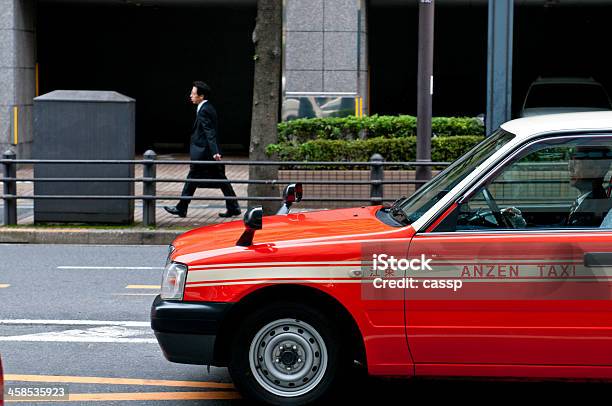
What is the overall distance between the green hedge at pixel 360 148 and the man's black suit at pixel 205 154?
173 cm

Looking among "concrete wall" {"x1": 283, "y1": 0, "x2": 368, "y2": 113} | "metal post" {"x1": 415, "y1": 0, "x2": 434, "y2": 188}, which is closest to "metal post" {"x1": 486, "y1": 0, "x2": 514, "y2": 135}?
"metal post" {"x1": 415, "y1": 0, "x2": 434, "y2": 188}

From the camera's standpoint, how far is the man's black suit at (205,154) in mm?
14523

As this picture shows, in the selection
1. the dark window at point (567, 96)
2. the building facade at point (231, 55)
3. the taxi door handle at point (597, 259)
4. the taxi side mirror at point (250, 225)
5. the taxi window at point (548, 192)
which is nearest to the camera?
the taxi door handle at point (597, 259)

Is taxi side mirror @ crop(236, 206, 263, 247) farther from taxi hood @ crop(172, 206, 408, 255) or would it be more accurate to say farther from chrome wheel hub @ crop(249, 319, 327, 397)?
chrome wheel hub @ crop(249, 319, 327, 397)

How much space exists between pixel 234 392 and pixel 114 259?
19.3 ft

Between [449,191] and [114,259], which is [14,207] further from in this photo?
[449,191]

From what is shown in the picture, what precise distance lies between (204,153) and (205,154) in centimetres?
3

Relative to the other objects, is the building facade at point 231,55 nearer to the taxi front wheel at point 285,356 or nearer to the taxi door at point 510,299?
the taxi front wheel at point 285,356

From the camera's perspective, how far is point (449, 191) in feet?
19.6

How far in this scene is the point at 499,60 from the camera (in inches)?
568

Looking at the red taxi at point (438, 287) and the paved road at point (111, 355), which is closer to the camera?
the red taxi at point (438, 287)

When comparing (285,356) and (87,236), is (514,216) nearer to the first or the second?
(285,356)

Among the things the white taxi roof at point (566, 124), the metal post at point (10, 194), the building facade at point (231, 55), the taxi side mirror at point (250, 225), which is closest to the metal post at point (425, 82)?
the metal post at point (10, 194)

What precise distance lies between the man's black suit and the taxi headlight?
27.1ft
